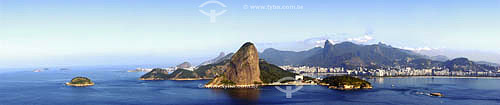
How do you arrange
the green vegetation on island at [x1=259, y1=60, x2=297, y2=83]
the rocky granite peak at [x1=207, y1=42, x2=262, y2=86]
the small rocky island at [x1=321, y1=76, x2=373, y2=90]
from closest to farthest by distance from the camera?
1. the small rocky island at [x1=321, y1=76, x2=373, y2=90]
2. the rocky granite peak at [x1=207, y1=42, x2=262, y2=86]
3. the green vegetation on island at [x1=259, y1=60, x2=297, y2=83]

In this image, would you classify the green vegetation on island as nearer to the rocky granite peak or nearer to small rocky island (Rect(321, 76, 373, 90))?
the rocky granite peak

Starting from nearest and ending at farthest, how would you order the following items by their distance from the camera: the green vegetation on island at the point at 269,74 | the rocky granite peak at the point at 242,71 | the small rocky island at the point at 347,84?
the small rocky island at the point at 347,84, the rocky granite peak at the point at 242,71, the green vegetation on island at the point at 269,74

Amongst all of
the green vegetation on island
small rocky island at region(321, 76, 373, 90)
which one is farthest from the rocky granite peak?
small rocky island at region(321, 76, 373, 90)

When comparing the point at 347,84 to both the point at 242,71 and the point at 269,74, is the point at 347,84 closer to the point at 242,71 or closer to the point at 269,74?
the point at 242,71

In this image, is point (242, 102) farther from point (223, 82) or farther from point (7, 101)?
point (7, 101)

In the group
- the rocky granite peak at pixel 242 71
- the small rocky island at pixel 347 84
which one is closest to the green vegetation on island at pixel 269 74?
the rocky granite peak at pixel 242 71

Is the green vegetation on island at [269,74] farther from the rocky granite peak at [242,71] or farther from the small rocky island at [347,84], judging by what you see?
the small rocky island at [347,84]

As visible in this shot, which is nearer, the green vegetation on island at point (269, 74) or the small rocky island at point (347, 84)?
the small rocky island at point (347, 84)

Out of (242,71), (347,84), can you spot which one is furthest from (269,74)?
(347,84)

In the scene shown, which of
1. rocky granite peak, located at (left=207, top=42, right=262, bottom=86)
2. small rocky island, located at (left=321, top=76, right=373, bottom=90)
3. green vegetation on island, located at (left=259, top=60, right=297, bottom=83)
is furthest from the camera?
green vegetation on island, located at (left=259, top=60, right=297, bottom=83)

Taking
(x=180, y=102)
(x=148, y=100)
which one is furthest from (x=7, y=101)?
(x=180, y=102)

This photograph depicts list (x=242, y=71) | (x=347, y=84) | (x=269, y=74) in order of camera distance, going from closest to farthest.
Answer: (x=347, y=84), (x=242, y=71), (x=269, y=74)

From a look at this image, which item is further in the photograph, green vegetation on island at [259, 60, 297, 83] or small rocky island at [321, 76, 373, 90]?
green vegetation on island at [259, 60, 297, 83]
